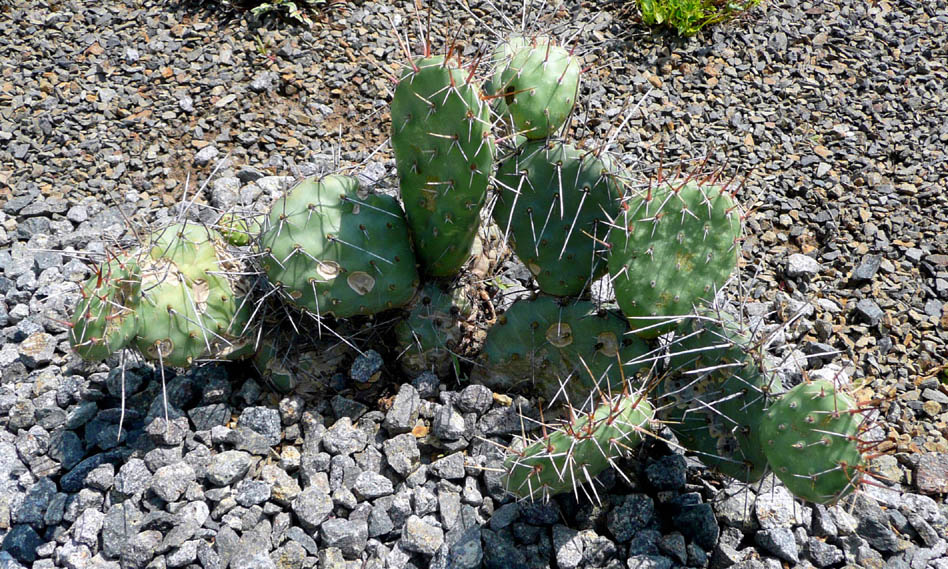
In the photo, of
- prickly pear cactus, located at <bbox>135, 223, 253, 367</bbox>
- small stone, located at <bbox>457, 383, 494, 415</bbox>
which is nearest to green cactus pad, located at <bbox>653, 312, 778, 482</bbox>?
small stone, located at <bbox>457, 383, 494, 415</bbox>

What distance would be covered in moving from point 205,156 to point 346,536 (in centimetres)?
217

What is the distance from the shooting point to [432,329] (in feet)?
8.43

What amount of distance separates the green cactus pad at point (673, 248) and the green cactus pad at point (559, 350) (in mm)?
204

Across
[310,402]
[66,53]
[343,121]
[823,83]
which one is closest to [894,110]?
[823,83]

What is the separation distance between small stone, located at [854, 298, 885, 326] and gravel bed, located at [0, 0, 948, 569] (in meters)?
0.01

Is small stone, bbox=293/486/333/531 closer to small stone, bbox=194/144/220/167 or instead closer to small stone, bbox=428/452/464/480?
small stone, bbox=428/452/464/480

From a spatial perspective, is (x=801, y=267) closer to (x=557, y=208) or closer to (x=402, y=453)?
(x=557, y=208)

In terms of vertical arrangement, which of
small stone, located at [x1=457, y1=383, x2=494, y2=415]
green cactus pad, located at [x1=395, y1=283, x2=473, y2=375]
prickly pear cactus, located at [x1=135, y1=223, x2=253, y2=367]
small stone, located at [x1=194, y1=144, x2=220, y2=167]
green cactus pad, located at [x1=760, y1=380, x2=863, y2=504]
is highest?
green cactus pad, located at [x1=760, y1=380, x2=863, y2=504]

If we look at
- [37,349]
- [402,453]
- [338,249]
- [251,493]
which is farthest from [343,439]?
[37,349]

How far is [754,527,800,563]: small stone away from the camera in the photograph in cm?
217

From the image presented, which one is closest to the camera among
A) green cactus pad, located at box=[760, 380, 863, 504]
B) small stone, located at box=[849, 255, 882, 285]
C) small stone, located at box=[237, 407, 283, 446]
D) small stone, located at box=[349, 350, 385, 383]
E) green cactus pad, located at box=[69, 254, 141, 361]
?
green cactus pad, located at box=[760, 380, 863, 504]

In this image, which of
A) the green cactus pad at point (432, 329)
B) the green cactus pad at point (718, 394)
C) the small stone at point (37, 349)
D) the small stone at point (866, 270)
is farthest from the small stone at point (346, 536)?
the small stone at point (866, 270)

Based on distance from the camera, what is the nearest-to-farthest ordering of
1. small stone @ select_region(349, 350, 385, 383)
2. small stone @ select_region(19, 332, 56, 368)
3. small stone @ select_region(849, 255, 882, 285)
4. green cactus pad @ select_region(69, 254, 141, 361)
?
green cactus pad @ select_region(69, 254, 141, 361), small stone @ select_region(349, 350, 385, 383), small stone @ select_region(19, 332, 56, 368), small stone @ select_region(849, 255, 882, 285)

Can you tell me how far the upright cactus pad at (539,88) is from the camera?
2.24m
